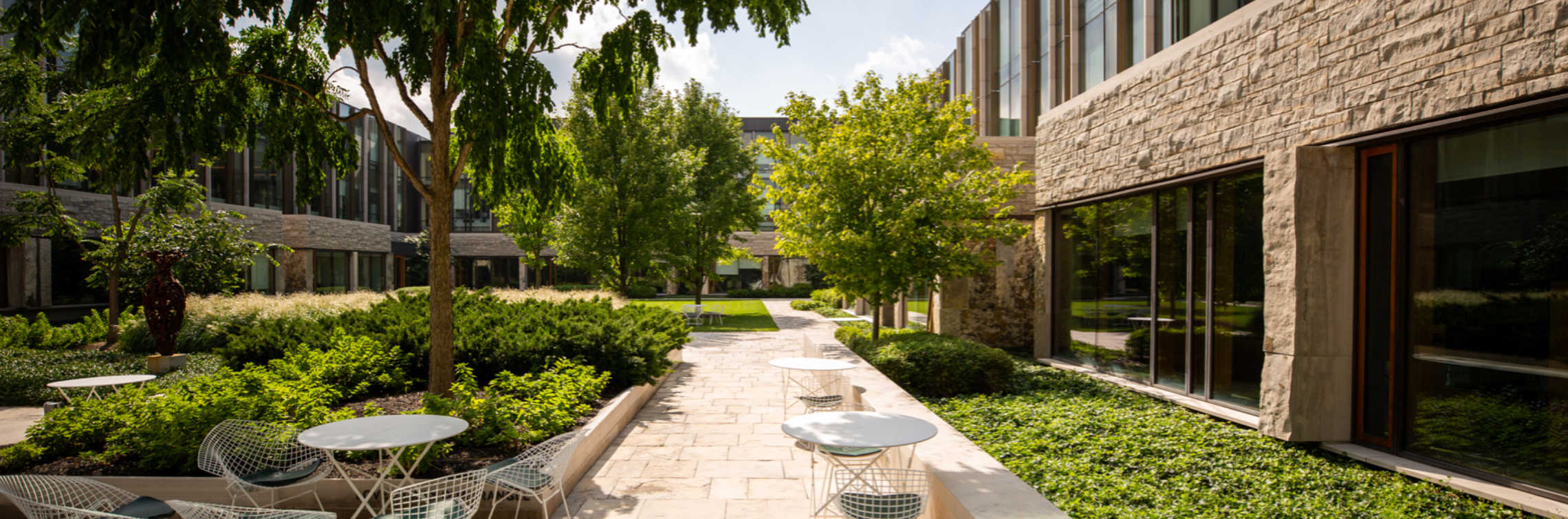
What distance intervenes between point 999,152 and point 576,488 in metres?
11.6

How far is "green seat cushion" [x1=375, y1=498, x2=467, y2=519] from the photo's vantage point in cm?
380

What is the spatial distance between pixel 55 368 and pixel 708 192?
723 inches

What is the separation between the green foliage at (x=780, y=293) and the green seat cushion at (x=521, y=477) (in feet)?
113

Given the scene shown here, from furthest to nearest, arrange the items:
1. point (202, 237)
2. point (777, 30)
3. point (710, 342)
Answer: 1. point (710, 342)
2. point (202, 237)
3. point (777, 30)

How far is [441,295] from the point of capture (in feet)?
22.2

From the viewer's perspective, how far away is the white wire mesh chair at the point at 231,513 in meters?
3.13

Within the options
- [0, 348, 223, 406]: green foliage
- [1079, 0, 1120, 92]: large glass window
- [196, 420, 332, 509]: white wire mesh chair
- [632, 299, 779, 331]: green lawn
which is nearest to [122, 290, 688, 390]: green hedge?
[0, 348, 223, 406]: green foliage

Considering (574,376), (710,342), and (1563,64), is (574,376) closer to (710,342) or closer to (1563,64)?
(1563,64)

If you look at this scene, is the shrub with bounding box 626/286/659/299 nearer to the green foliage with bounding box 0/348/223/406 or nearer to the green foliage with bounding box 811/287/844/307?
the green foliage with bounding box 811/287/844/307

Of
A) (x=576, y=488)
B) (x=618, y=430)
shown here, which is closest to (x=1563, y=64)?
(x=576, y=488)

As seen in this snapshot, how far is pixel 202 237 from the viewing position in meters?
14.1

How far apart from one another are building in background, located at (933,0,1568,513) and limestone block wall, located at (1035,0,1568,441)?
0.05 feet

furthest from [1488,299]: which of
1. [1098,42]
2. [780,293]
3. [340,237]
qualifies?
[780,293]

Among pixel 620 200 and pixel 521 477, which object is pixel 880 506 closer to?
pixel 521 477
